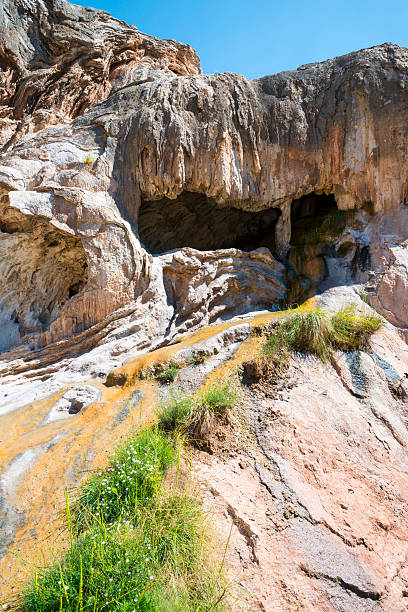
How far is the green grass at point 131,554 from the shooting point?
248 centimetres

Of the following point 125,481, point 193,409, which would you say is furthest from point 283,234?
point 125,481

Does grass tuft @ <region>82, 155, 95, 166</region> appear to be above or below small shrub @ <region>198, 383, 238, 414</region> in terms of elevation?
above

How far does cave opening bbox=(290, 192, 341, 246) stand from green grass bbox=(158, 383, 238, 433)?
233 inches

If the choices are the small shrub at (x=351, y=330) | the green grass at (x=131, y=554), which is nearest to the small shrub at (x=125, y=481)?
the green grass at (x=131, y=554)

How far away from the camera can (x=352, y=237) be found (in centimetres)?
857

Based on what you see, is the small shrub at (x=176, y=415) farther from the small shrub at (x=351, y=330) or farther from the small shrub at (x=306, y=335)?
the small shrub at (x=351, y=330)

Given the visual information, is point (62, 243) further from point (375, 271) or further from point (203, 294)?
point (375, 271)

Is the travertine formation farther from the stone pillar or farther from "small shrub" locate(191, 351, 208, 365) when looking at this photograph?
"small shrub" locate(191, 351, 208, 365)

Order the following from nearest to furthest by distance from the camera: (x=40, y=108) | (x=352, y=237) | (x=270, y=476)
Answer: (x=270, y=476), (x=352, y=237), (x=40, y=108)

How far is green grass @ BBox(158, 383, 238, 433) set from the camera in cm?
414

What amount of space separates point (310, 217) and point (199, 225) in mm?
3108

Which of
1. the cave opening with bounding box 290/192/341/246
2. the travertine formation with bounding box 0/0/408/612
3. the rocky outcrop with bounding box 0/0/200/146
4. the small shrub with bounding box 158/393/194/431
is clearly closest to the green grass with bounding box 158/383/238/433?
the small shrub with bounding box 158/393/194/431

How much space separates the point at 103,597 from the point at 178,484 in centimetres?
115

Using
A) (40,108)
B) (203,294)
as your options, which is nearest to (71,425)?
(203,294)
